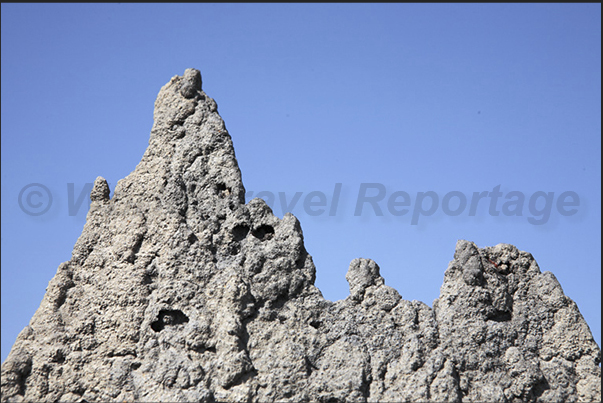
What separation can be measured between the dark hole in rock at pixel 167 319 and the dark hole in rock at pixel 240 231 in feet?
3.98

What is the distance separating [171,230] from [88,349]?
177 centimetres

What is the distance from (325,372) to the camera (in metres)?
10.2

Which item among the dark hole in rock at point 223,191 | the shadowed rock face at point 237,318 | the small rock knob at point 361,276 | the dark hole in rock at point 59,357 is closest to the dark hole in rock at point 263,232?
the shadowed rock face at point 237,318

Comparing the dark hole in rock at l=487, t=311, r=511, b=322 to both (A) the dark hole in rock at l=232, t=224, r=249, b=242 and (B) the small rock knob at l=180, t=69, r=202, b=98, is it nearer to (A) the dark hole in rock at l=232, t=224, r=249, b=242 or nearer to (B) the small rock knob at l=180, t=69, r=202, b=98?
(A) the dark hole in rock at l=232, t=224, r=249, b=242

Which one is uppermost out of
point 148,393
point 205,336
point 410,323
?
point 410,323

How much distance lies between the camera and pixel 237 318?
1015 cm

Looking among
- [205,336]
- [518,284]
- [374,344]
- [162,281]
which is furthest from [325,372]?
[518,284]

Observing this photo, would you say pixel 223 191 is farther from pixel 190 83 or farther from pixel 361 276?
pixel 361 276

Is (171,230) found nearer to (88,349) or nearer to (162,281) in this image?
(162,281)

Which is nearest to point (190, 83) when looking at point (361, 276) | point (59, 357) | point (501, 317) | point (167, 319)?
point (167, 319)

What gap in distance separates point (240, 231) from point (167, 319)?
4.83ft

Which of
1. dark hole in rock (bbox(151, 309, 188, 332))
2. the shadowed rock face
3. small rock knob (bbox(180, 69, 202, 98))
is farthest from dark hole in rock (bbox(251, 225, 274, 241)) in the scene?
small rock knob (bbox(180, 69, 202, 98))

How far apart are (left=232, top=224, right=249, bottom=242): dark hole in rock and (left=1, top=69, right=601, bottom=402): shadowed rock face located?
0.05 feet

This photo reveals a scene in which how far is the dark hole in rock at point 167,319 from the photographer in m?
10.2
